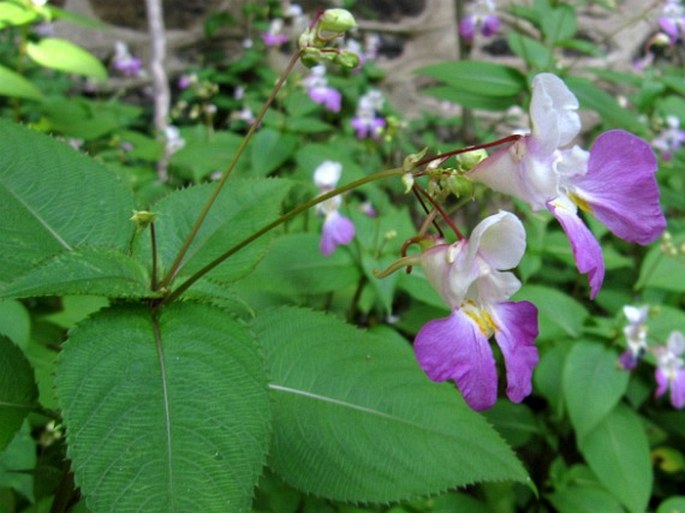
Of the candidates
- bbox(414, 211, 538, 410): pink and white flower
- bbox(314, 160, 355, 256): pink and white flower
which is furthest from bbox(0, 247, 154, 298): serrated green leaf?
bbox(314, 160, 355, 256): pink and white flower

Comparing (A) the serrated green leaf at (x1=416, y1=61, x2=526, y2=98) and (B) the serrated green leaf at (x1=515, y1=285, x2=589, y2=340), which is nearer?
(B) the serrated green leaf at (x1=515, y1=285, x2=589, y2=340)

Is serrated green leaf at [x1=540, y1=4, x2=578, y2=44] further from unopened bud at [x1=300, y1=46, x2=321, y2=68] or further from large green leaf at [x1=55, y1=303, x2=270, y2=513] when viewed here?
large green leaf at [x1=55, y1=303, x2=270, y2=513]

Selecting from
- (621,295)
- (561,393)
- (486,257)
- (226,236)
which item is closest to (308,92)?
(621,295)

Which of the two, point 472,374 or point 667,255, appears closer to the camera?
point 472,374

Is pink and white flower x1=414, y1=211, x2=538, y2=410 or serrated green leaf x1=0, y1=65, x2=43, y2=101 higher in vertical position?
pink and white flower x1=414, y1=211, x2=538, y2=410

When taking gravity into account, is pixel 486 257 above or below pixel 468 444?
above

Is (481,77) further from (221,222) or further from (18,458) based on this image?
(18,458)

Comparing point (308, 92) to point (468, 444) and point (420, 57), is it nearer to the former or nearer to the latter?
point (420, 57)
